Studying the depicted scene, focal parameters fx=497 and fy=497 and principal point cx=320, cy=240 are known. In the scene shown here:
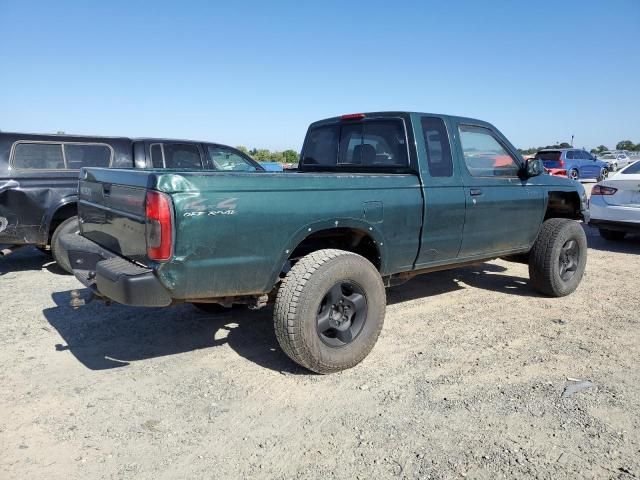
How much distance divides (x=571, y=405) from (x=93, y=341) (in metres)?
3.59

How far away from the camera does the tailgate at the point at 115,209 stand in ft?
9.86

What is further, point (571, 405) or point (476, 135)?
point (476, 135)

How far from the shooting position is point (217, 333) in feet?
14.2

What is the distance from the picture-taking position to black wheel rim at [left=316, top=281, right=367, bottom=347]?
11.4 ft

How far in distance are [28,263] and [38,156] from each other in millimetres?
1691

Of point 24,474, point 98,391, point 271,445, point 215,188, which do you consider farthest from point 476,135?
point 24,474

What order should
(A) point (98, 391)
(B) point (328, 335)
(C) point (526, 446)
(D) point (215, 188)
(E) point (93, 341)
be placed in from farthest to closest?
(E) point (93, 341), (B) point (328, 335), (A) point (98, 391), (D) point (215, 188), (C) point (526, 446)

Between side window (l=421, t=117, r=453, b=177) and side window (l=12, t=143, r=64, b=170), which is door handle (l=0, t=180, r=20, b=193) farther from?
side window (l=421, t=117, r=453, b=177)

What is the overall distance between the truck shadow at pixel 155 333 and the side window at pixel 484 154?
1.54 meters

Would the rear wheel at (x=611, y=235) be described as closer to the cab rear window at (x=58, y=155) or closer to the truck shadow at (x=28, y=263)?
the cab rear window at (x=58, y=155)

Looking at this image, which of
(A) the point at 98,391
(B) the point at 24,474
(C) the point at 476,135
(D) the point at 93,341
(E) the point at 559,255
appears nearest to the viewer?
(B) the point at 24,474

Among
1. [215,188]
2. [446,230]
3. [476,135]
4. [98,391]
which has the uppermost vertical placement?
[476,135]

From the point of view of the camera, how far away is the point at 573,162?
76.0 feet

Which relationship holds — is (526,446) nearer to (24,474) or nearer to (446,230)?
(446,230)
